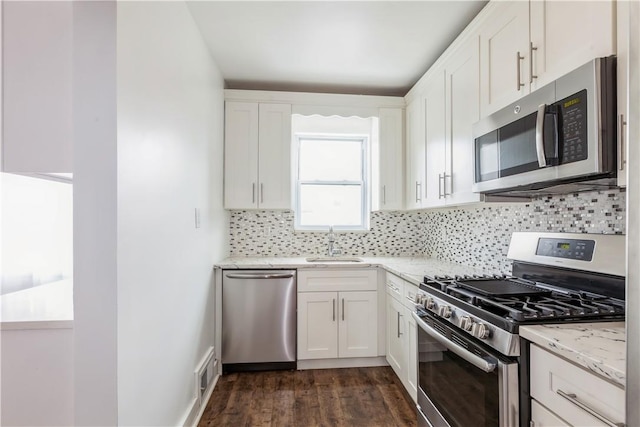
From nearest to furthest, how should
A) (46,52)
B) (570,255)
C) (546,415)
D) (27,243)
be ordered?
(546,415), (46,52), (27,243), (570,255)

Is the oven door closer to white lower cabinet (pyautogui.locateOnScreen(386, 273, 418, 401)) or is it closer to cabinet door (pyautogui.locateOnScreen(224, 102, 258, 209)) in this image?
white lower cabinet (pyautogui.locateOnScreen(386, 273, 418, 401))

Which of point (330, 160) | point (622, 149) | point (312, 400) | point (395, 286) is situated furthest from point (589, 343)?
point (330, 160)

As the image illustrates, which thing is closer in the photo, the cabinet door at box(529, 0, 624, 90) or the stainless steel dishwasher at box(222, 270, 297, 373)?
the cabinet door at box(529, 0, 624, 90)

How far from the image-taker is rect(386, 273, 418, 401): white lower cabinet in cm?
220

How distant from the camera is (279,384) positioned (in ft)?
8.51

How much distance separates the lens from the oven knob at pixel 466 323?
53.1 inches

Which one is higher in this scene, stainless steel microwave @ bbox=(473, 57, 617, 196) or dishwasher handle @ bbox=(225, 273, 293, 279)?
stainless steel microwave @ bbox=(473, 57, 617, 196)

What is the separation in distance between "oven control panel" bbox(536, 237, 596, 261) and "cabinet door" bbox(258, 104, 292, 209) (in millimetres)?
2065

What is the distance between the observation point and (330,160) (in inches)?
142

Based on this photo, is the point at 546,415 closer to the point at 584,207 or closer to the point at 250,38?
the point at 584,207

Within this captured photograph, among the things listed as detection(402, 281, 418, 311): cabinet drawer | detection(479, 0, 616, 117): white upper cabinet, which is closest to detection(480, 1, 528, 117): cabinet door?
detection(479, 0, 616, 117): white upper cabinet

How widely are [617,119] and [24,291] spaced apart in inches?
Answer: 88.9

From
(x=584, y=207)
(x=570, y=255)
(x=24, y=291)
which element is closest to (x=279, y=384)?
(x=24, y=291)

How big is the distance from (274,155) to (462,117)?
65.7 inches
